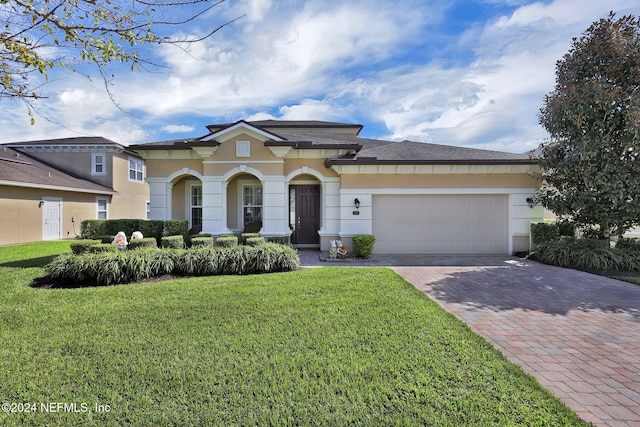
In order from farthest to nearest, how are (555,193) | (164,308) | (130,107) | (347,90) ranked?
(347,90), (555,193), (164,308), (130,107)

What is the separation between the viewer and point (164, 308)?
479 centimetres

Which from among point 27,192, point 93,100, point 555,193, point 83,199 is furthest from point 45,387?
point 83,199

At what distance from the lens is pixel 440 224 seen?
34.9 feet

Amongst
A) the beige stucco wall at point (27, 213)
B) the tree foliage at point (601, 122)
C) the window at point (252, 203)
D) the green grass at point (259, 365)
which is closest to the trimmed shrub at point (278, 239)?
the window at point (252, 203)

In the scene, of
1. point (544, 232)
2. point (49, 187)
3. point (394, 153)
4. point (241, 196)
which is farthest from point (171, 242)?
point (544, 232)

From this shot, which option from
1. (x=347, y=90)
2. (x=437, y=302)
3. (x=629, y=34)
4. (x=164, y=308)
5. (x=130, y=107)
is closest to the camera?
(x=130, y=107)

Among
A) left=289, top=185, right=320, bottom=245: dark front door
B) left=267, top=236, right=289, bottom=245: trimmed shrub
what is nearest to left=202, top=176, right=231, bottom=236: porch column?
left=267, top=236, right=289, bottom=245: trimmed shrub

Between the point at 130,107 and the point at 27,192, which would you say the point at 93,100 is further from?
the point at 27,192

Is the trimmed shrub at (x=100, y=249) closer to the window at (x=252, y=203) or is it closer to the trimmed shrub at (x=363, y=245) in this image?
the window at (x=252, y=203)

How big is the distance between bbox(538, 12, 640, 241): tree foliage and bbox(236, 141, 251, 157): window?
10.1m

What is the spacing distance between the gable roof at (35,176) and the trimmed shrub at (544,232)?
74.3 feet

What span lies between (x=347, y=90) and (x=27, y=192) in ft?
56.7

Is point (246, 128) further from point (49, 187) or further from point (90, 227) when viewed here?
point (49, 187)

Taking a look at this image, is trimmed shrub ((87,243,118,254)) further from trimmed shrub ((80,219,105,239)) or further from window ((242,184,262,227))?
trimmed shrub ((80,219,105,239))
